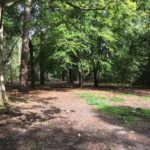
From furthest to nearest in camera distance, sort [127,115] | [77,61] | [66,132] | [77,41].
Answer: [77,61], [77,41], [127,115], [66,132]

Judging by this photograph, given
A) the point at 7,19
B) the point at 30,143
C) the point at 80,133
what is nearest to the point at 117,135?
the point at 80,133

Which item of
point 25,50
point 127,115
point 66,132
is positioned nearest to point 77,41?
point 25,50

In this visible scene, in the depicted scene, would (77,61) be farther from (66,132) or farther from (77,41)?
(66,132)

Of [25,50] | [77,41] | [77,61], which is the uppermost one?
[77,41]

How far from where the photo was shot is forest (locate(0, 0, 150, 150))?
7.39 m

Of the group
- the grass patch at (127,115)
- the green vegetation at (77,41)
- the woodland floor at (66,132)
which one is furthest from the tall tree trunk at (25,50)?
the woodland floor at (66,132)

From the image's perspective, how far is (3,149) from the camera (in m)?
5.44

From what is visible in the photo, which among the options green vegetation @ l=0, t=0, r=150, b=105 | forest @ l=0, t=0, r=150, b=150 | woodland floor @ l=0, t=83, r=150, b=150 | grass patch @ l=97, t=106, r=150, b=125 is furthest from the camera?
green vegetation @ l=0, t=0, r=150, b=105

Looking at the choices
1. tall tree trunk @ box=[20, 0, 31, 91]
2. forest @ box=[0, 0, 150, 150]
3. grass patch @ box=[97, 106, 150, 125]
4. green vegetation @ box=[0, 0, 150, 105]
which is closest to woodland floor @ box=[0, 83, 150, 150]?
forest @ box=[0, 0, 150, 150]

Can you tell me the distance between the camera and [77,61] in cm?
2197

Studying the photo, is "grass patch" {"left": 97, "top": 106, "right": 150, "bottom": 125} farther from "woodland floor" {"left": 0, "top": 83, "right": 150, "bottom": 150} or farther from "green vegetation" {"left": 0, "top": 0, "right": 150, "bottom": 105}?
"green vegetation" {"left": 0, "top": 0, "right": 150, "bottom": 105}

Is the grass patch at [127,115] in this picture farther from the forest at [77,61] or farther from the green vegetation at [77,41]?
the green vegetation at [77,41]

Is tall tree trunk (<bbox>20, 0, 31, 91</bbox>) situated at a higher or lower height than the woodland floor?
higher

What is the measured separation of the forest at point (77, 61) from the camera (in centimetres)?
739
